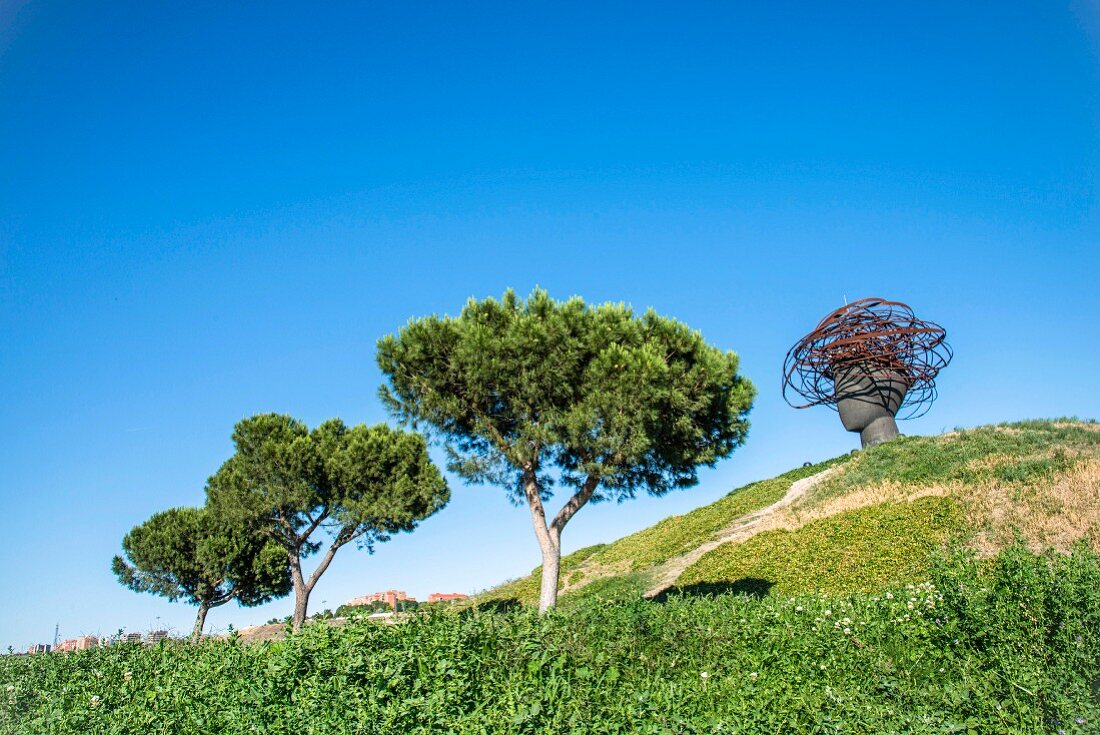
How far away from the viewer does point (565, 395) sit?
51.8 ft

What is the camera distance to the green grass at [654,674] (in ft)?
17.8

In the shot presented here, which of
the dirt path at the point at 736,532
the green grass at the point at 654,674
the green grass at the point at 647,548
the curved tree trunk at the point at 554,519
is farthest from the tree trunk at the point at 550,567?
the green grass at the point at 647,548

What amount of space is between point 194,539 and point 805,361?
3430cm

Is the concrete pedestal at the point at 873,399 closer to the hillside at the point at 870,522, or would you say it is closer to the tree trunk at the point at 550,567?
the hillside at the point at 870,522

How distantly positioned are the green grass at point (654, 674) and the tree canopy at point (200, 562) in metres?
29.4

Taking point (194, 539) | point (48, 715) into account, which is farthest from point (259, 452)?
point (48, 715)

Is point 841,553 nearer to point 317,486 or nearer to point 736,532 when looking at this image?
point 736,532

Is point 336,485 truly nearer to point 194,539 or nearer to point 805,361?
point 194,539

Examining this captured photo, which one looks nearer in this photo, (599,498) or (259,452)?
(599,498)

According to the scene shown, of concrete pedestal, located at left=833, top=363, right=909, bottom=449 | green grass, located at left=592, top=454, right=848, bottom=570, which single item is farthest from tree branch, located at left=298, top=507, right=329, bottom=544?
concrete pedestal, located at left=833, top=363, right=909, bottom=449

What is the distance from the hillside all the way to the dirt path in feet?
0.32

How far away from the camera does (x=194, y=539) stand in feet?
→ 120

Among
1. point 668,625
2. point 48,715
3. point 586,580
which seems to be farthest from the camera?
point 586,580

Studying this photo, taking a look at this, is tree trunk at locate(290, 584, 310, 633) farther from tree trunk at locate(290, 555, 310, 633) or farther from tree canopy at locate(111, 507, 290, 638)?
tree canopy at locate(111, 507, 290, 638)
